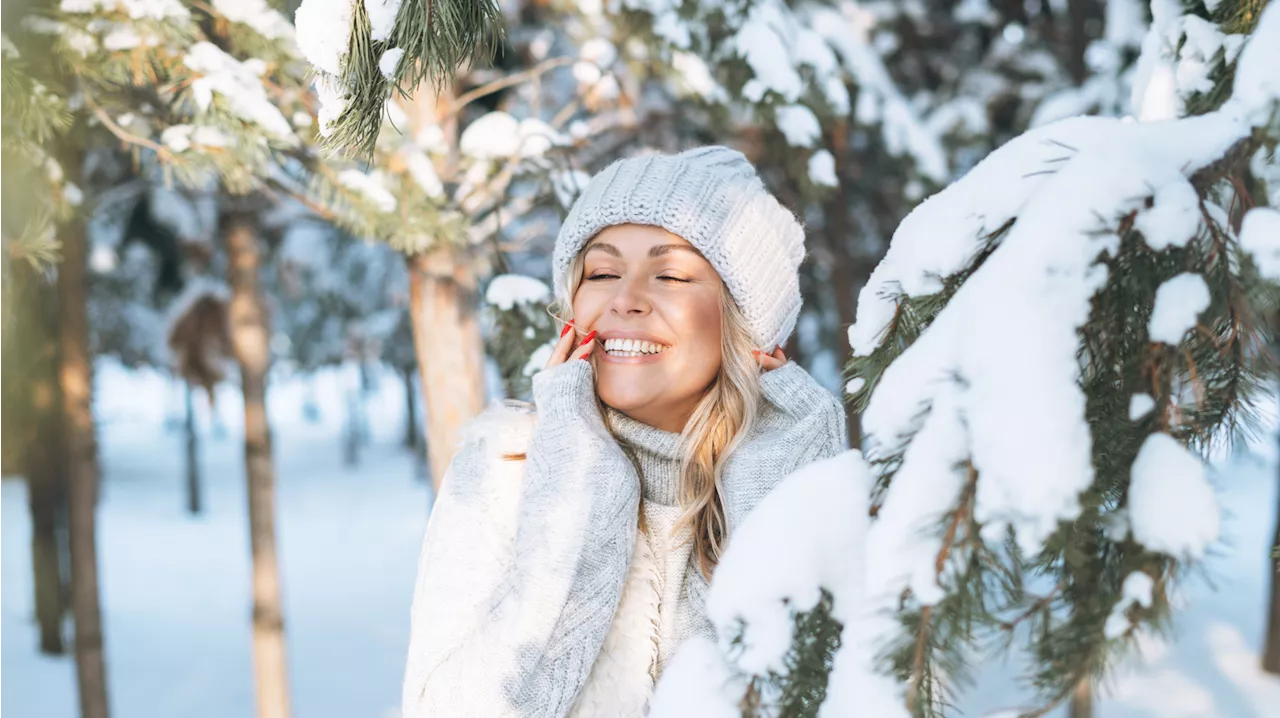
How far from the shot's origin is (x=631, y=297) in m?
1.94

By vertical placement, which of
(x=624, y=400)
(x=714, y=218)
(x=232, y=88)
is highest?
(x=232, y=88)

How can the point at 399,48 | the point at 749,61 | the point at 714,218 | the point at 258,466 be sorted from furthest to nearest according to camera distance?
the point at 258,466
the point at 749,61
the point at 714,218
the point at 399,48

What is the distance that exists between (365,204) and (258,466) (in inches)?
129

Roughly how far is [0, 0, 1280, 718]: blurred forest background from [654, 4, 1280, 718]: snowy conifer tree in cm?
7

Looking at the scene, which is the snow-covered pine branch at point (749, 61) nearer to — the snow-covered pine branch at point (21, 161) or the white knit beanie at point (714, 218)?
the white knit beanie at point (714, 218)

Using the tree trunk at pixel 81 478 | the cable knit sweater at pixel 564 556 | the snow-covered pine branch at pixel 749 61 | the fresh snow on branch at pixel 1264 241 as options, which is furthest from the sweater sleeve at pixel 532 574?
the tree trunk at pixel 81 478

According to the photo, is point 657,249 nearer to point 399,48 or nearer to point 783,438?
point 783,438

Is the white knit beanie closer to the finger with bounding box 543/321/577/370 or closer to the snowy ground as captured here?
the finger with bounding box 543/321/577/370

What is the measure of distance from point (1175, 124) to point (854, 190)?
21.6 ft

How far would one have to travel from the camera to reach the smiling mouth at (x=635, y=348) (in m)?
1.95

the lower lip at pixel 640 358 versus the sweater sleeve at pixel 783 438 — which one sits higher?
the lower lip at pixel 640 358

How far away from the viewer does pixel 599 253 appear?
2.01m

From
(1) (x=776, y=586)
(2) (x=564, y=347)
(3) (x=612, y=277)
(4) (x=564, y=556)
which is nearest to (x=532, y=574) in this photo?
(4) (x=564, y=556)

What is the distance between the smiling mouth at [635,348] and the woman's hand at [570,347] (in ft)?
0.19
